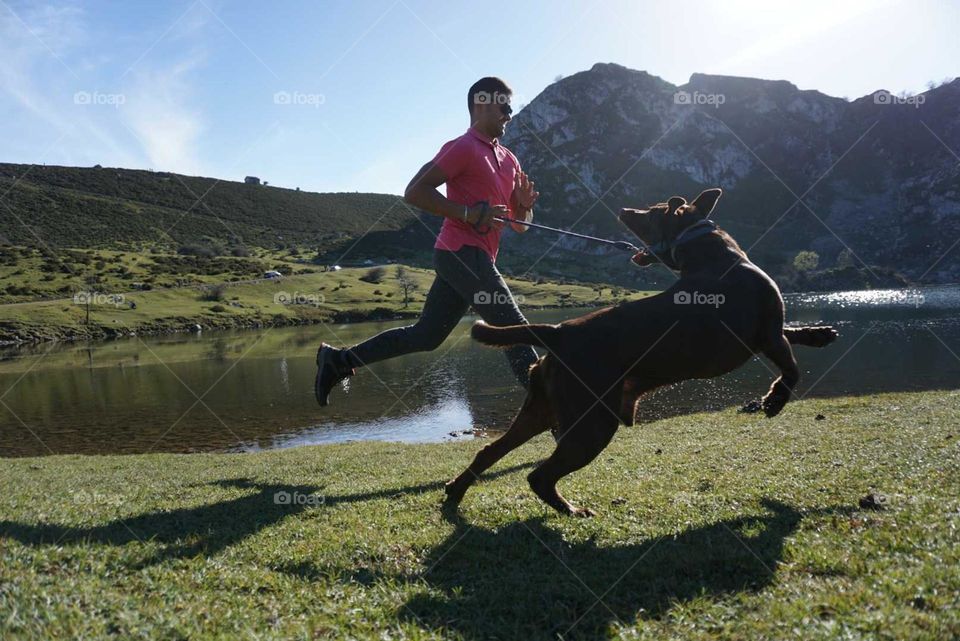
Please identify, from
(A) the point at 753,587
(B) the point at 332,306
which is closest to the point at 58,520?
(A) the point at 753,587

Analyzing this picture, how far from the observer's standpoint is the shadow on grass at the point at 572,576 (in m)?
3.03

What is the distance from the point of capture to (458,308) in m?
6.84

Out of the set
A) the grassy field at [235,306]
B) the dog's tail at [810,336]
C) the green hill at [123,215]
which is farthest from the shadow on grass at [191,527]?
the green hill at [123,215]

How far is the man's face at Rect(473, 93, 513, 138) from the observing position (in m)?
6.74

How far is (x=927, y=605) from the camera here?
8.75ft

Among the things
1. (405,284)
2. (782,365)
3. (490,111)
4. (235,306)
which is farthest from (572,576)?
→ (405,284)

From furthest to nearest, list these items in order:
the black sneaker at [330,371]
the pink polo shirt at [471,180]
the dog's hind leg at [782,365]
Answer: the black sneaker at [330,371]
the pink polo shirt at [471,180]
the dog's hind leg at [782,365]

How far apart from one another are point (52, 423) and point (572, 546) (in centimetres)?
2883

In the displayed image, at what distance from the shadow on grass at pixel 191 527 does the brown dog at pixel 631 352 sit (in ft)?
6.04

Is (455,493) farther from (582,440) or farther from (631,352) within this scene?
(631,352)

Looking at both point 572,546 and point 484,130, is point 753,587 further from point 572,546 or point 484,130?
point 484,130

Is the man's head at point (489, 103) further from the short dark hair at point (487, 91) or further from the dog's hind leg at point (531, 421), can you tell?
the dog's hind leg at point (531, 421)

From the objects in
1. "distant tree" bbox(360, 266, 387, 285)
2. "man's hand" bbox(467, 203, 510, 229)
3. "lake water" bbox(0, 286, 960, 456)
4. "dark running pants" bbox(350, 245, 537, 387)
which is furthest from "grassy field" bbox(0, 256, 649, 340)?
"man's hand" bbox(467, 203, 510, 229)

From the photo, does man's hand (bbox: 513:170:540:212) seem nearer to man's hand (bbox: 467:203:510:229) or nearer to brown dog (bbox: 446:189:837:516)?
man's hand (bbox: 467:203:510:229)
